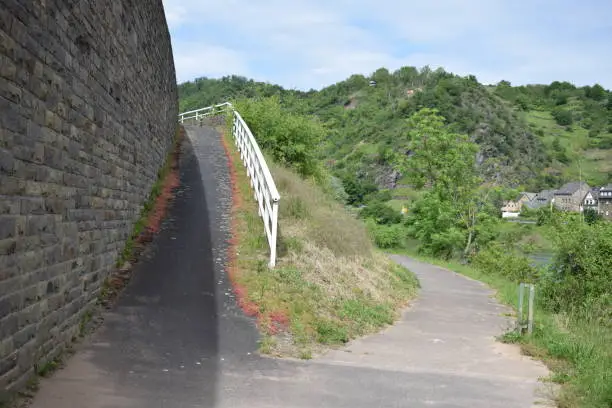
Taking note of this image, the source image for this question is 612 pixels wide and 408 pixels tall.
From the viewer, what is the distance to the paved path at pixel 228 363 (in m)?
5.14

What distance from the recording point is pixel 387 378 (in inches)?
245

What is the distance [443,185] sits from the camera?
31.6 metres

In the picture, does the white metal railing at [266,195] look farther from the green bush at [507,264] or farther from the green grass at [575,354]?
the green bush at [507,264]

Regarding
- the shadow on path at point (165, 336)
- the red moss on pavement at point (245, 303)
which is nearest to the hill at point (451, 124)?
the red moss on pavement at point (245, 303)

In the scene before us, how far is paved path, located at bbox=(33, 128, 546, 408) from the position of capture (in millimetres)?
5141

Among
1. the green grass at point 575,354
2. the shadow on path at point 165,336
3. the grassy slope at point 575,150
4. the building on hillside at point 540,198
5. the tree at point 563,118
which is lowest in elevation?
the green grass at point 575,354

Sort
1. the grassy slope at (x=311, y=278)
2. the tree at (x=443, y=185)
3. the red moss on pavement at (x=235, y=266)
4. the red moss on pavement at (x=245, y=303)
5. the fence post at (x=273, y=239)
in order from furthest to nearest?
the tree at (x=443, y=185) < the fence post at (x=273, y=239) < the red moss on pavement at (x=235, y=266) < the grassy slope at (x=311, y=278) < the red moss on pavement at (x=245, y=303)

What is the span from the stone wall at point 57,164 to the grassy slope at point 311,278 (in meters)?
2.30

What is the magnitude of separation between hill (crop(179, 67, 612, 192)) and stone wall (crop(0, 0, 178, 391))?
5180cm

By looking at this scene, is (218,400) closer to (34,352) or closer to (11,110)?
(34,352)

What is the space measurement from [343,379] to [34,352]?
10.1 ft

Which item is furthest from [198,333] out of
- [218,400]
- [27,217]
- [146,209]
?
[146,209]

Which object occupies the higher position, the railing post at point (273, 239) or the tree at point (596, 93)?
the tree at point (596, 93)

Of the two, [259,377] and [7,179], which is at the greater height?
[7,179]
